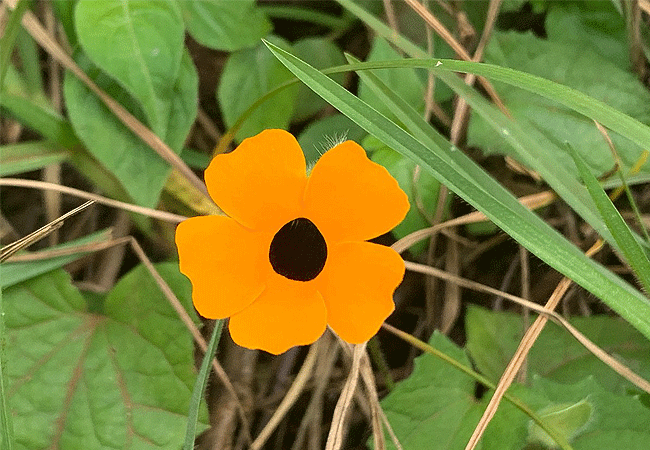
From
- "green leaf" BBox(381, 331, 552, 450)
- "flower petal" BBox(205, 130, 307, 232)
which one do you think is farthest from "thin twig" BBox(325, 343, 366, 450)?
"flower petal" BBox(205, 130, 307, 232)

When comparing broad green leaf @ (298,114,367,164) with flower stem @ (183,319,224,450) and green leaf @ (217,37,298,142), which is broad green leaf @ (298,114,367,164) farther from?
flower stem @ (183,319,224,450)

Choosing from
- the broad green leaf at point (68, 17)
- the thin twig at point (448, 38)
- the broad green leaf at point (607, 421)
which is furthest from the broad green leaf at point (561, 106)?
the broad green leaf at point (68, 17)

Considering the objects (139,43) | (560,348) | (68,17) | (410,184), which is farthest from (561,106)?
(68,17)

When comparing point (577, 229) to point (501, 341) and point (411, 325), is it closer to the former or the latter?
point (501, 341)

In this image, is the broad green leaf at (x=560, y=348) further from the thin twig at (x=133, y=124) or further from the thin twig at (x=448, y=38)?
the thin twig at (x=133, y=124)

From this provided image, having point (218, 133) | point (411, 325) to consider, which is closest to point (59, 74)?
point (218, 133)

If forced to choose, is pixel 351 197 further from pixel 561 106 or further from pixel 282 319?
pixel 561 106
